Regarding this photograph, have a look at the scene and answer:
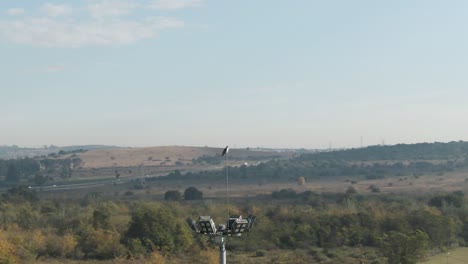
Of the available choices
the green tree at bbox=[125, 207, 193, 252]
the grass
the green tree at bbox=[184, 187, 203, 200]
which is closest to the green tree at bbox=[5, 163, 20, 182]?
the green tree at bbox=[184, 187, 203, 200]

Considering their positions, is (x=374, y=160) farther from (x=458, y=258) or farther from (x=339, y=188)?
(x=458, y=258)

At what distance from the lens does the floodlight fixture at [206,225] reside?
24.8m

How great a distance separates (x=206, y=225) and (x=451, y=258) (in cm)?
3673

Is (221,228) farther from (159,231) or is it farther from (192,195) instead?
(192,195)

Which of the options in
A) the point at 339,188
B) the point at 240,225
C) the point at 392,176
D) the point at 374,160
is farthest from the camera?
the point at 374,160

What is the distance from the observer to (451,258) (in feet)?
178

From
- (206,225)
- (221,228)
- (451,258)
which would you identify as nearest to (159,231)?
(451,258)

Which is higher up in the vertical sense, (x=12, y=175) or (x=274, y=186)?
(x=12, y=175)

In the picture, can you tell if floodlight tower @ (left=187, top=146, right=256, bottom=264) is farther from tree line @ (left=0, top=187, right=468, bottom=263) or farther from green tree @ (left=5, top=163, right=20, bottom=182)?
green tree @ (left=5, top=163, right=20, bottom=182)

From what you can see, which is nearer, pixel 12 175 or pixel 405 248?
pixel 405 248

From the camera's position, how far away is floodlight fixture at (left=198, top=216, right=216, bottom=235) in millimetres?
24828

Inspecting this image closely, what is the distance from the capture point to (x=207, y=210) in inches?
3061

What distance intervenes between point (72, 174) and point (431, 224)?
13142cm

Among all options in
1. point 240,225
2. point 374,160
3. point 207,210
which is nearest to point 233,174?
point 374,160
